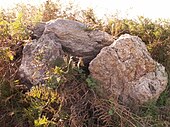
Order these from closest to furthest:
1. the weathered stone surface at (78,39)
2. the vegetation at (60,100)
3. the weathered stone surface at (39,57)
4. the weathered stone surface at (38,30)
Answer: the vegetation at (60,100) < the weathered stone surface at (39,57) < the weathered stone surface at (78,39) < the weathered stone surface at (38,30)

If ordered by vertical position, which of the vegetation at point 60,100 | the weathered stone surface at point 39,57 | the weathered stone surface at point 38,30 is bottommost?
the vegetation at point 60,100

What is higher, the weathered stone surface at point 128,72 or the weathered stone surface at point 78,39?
the weathered stone surface at point 78,39

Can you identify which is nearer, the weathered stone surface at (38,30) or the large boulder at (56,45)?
the large boulder at (56,45)

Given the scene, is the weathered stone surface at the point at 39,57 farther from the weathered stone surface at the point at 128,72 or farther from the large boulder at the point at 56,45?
the weathered stone surface at the point at 128,72

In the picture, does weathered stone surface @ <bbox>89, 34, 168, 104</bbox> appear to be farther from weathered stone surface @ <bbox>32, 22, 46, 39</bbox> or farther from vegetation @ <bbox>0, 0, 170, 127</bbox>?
weathered stone surface @ <bbox>32, 22, 46, 39</bbox>


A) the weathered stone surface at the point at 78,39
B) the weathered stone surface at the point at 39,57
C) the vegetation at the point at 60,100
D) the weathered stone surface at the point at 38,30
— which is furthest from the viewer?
the weathered stone surface at the point at 38,30

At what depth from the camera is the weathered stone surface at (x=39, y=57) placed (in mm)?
2990

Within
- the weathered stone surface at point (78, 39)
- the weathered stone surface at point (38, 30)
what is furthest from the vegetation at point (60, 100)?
the weathered stone surface at point (78, 39)

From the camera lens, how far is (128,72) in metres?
3.14

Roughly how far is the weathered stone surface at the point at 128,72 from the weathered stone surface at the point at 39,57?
1.33 feet

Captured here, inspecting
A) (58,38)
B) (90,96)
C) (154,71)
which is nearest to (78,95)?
(90,96)

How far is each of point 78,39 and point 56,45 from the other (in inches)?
10.6

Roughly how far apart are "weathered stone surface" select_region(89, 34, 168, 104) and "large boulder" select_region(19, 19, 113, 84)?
25cm

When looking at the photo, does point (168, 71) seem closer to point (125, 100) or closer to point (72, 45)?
point (125, 100)
